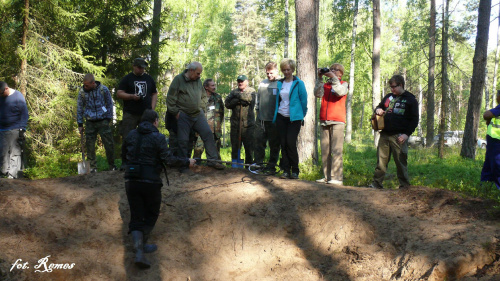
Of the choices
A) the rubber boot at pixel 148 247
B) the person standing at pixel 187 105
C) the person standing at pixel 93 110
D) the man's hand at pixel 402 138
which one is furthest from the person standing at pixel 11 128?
the man's hand at pixel 402 138

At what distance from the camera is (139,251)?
17.2 ft

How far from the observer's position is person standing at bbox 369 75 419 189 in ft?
23.5

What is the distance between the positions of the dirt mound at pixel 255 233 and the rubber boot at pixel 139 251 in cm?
12

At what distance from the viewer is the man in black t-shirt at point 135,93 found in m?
8.05

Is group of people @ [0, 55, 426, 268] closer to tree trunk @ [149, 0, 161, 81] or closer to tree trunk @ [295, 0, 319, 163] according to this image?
tree trunk @ [295, 0, 319, 163]

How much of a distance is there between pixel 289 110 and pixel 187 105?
205 cm

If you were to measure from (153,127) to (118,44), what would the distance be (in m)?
10.2

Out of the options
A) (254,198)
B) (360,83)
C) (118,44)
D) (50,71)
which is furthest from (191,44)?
(254,198)

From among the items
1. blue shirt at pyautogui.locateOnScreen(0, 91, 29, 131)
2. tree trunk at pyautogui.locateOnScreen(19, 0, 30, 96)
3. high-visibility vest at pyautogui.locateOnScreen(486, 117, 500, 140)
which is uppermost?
tree trunk at pyautogui.locateOnScreen(19, 0, 30, 96)

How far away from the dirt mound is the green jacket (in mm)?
1579

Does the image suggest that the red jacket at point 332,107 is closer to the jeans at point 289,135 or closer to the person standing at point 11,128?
the jeans at point 289,135

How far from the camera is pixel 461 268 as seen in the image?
4188mm

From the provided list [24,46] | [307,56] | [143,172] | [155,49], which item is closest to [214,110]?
[307,56]

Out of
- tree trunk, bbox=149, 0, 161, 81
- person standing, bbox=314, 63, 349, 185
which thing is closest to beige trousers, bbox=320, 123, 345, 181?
person standing, bbox=314, 63, 349, 185
